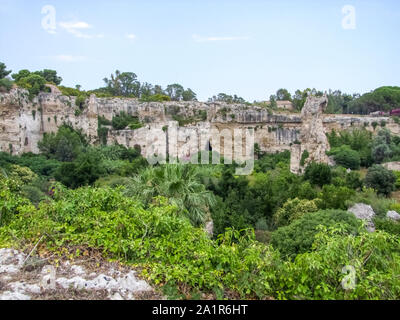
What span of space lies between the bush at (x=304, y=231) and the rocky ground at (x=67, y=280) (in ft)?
20.2

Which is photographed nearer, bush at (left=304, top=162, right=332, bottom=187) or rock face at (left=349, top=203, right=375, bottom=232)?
rock face at (left=349, top=203, right=375, bottom=232)

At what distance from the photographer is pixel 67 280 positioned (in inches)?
145

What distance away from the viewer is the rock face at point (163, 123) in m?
25.8

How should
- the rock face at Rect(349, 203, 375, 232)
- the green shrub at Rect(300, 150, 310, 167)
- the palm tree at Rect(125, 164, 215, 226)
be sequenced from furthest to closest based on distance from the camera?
the green shrub at Rect(300, 150, 310, 167) < the rock face at Rect(349, 203, 375, 232) < the palm tree at Rect(125, 164, 215, 226)

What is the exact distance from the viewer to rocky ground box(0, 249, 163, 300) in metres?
3.46

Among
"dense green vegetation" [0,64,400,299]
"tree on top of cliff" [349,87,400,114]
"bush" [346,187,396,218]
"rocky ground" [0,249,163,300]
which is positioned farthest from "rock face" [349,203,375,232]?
"tree on top of cliff" [349,87,400,114]

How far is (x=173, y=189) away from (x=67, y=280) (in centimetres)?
649

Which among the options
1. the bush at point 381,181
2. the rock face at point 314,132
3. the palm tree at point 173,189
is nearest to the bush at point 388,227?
the palm tree at point 173,189

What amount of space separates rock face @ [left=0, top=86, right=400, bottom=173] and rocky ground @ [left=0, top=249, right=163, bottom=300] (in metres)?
19.5

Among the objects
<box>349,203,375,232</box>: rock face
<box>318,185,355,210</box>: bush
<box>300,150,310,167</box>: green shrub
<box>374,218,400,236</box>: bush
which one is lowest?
<box>349,203,375,232</box>: rock face

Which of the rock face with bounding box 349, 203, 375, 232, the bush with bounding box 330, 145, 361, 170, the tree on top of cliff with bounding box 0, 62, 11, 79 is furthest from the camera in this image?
the tree on top of cliff with bounding box 0, 62, 11, 79

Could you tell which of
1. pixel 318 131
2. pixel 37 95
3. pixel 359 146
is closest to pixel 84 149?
pixel 37 95

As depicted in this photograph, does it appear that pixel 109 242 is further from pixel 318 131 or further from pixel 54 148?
pixel 54 148

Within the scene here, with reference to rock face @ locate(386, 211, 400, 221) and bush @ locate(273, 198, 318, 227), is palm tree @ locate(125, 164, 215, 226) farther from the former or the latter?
rock face @ locate(386, 211, 400, 221)
